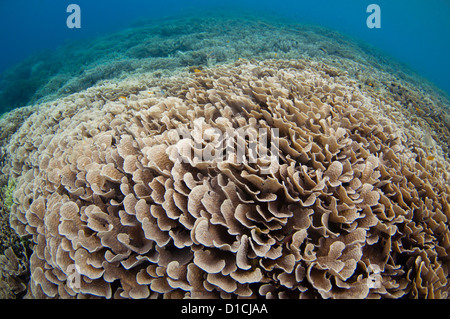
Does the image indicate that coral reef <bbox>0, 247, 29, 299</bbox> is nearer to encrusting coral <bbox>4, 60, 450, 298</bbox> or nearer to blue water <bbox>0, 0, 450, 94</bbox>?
encrusting coral <bbox>4, 60, 450, 298</bbox>

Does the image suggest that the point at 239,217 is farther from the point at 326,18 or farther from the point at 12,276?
the point at 326,18

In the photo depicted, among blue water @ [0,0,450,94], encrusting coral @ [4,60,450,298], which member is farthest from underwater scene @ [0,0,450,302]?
blue water @ [0,0,450,94]

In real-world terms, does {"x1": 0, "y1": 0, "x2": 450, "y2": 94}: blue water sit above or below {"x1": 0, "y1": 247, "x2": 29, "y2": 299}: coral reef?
above

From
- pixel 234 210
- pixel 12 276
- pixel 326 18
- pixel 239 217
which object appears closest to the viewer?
pixel 239 217

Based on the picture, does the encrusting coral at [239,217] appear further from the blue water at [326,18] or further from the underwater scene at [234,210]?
the blue water at [326,18]

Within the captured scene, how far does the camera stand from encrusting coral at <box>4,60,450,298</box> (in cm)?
165

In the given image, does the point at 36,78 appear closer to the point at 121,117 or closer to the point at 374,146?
the point at 121,117

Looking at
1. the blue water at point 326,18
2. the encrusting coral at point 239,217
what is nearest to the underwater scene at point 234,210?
the encrusting coral at point 239,217

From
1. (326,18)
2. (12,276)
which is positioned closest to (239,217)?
(12,276)

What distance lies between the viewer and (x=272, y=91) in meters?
3.04

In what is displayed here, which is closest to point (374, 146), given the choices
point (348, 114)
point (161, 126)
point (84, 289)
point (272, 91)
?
point (348, 114)

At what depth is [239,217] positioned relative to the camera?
1666mm

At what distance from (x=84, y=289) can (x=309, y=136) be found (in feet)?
8.31

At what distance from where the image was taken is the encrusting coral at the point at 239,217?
1.65 meters
